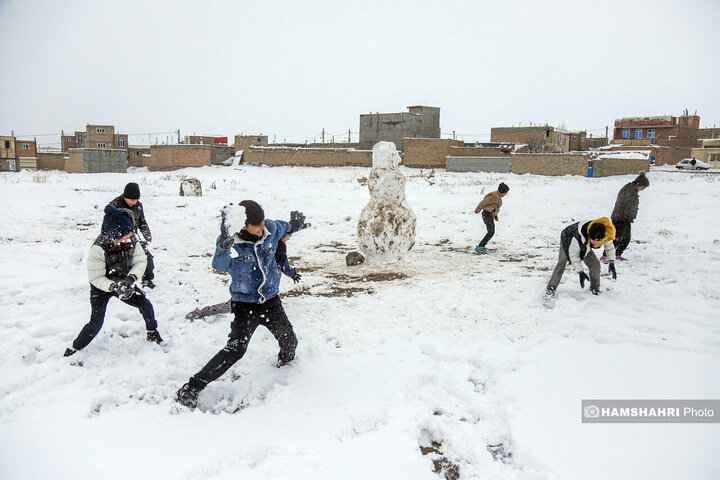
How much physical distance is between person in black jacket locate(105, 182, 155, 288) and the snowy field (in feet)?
1.38

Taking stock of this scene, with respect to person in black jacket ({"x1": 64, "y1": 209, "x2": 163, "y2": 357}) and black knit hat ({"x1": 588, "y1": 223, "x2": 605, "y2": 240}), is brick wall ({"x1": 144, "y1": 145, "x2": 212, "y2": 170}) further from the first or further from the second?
black knit hat ({"x1": 588, "y1": 223, "x2": 605, "y2": 240})

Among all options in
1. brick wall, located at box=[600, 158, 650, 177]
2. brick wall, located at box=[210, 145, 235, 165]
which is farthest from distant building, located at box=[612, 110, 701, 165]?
brick wall, located at box=[210, 145, 235, 165]

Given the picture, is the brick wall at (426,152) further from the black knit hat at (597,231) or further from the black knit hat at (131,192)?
the black knit hat at (131,192)

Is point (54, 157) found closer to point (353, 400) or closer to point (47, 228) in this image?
point (47, 228)

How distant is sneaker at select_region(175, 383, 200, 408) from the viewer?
4.03 meters

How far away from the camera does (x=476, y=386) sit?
4395 mm

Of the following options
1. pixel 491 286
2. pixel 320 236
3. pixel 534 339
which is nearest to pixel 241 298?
pixel 534 339

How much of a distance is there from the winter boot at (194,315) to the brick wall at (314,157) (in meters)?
28.3

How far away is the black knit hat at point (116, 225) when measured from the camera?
471cm

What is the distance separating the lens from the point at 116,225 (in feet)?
15.6

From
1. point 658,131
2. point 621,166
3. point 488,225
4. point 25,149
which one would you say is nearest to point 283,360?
point 488,225

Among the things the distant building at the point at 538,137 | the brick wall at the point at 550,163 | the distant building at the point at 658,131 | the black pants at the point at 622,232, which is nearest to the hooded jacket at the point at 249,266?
the black pants at the point at 622,232

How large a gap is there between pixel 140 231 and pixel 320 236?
6.21 metres

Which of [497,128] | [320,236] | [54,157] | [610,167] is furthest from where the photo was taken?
[497,128]
